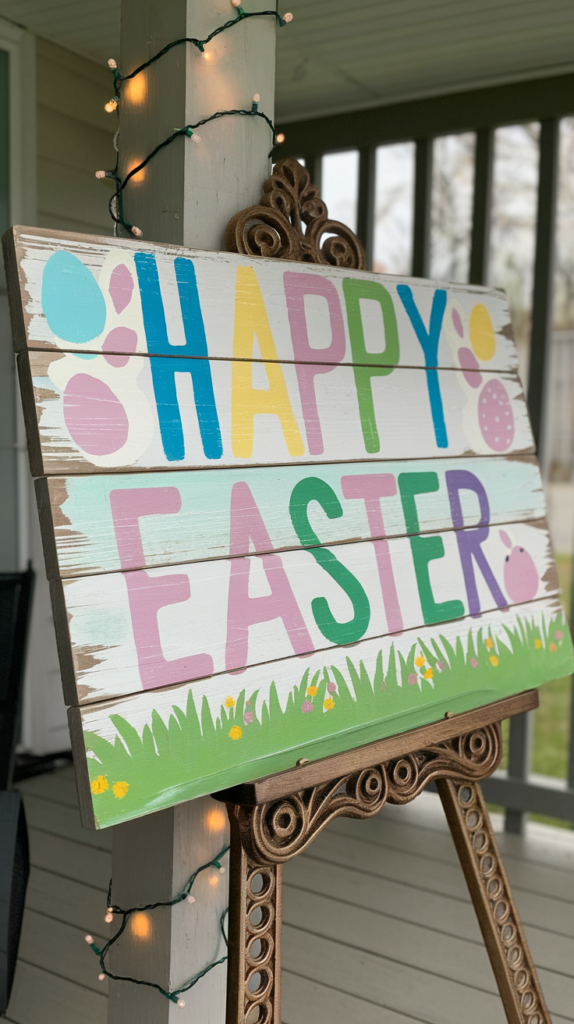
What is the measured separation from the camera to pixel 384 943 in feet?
6.95

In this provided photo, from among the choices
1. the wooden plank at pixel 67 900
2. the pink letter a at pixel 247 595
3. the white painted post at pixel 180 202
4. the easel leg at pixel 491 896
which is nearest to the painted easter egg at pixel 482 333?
the white painted post at pixel 180 202

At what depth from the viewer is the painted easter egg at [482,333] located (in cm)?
156

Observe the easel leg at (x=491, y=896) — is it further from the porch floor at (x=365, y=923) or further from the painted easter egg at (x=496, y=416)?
the painted easter egg at (x=496, y=416)

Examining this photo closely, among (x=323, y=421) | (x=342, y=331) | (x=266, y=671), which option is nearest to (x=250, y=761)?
(x=266, y=671)

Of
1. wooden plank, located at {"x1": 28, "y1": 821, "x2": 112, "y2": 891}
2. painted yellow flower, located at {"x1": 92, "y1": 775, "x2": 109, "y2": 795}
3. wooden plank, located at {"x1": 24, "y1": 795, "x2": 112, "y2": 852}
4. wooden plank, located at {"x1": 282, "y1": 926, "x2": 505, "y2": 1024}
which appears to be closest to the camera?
painted yellow flower, located at {"x1": 92, "y1": 775, "x2": 109, "y2": 795}

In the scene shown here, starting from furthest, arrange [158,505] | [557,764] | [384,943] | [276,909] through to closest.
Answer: [557,764], [384,943], [276,909], [158,505]

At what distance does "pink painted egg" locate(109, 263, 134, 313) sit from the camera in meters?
1.04

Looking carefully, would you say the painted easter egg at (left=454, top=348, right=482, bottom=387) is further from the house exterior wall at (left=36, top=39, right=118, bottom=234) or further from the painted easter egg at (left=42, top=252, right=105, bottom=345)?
the house exterior wall at (left=36, top=39, right=118, bottom=234)

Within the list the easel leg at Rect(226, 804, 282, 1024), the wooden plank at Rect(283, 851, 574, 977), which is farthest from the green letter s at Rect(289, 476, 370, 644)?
the wooden plank at Rect(283, 851, 574, 977)

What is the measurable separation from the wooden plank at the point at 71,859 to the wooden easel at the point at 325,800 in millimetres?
908

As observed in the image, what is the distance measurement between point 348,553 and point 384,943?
129 cm

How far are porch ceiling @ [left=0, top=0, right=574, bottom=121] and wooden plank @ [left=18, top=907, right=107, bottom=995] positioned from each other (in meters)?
2.39

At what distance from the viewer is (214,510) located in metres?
1.11

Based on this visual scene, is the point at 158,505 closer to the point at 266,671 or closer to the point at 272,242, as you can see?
the point at 266,671
